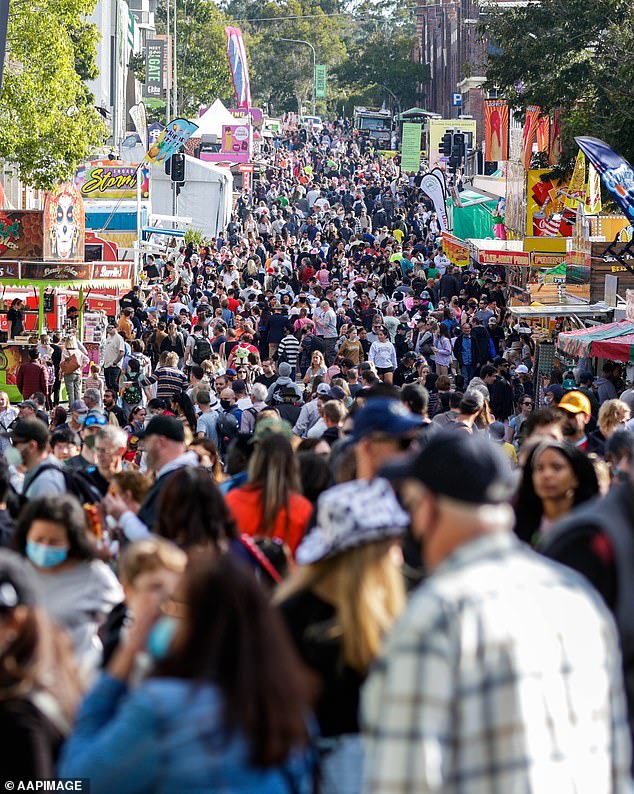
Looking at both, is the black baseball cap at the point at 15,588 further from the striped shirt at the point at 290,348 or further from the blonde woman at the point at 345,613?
the striped shirt at the point at 290,348

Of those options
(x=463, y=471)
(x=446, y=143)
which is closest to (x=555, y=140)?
(x=463, y=471)

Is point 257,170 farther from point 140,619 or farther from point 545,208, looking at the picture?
point 140,619

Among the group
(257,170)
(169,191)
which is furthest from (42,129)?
(257,170)

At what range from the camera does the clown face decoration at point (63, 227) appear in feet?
→ 87.4

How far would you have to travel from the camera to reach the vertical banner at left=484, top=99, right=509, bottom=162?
40.1 metres

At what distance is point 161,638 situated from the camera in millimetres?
3254

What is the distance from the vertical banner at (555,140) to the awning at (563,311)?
823 cm

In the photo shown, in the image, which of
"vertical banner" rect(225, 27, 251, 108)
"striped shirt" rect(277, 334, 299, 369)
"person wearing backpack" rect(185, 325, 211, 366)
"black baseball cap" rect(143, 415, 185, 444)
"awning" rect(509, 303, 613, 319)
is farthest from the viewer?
"vertical banner" rect(225, 27, 251, 108)

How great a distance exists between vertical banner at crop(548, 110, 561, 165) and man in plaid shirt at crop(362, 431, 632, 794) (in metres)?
27.6

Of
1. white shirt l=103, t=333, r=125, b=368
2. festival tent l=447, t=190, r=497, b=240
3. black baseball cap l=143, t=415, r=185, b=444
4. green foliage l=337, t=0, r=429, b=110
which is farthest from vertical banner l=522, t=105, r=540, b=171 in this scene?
green foliage l=337, t=0, r=429, b=110

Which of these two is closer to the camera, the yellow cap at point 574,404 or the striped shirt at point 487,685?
the striped shirt at point 487,685

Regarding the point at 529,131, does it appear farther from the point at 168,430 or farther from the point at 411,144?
the point at 411,144

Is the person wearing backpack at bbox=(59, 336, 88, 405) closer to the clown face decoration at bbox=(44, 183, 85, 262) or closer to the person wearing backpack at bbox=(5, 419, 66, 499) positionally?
the clown face decoration at bbox=(44, 183, 85, 262)

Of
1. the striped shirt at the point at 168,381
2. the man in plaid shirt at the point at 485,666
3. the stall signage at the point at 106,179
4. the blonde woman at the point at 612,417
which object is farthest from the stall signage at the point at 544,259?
the man in plaid shirt at the point at 485,666
